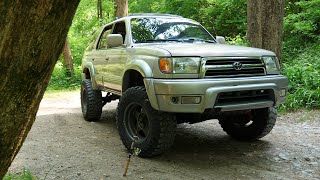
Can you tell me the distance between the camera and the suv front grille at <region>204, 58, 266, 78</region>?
441cm

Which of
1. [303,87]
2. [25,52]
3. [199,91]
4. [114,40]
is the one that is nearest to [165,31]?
[114,40]

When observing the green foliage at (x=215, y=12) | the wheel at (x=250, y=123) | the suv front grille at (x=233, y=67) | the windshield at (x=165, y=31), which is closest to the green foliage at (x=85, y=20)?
the green foliage at (x=215, y=12)

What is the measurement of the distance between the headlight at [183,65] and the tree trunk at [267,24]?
476 centimetres

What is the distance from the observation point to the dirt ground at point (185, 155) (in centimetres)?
430

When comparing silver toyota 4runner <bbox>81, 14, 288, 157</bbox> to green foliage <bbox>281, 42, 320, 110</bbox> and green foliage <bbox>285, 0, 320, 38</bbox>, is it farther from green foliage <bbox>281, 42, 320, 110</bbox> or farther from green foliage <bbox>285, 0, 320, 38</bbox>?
green foliage <bbox>285, 0, 320, 38</bbox>

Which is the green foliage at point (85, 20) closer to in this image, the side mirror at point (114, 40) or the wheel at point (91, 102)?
the wheel at point (91, 102)

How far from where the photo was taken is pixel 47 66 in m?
1.71

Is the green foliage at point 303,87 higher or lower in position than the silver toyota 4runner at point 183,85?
lower

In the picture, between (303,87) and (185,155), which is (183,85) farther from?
(303,87)

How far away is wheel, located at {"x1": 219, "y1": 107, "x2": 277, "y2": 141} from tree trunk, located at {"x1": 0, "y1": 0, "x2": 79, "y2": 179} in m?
3.68

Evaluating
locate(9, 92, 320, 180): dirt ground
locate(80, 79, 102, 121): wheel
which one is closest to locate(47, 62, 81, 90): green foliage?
locate(80, 79, 102, 121): wheel

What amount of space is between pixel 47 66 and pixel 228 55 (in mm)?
3144

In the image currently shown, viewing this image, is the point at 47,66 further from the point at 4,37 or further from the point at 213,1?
the point at 213,1

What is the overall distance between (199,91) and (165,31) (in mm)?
1942
